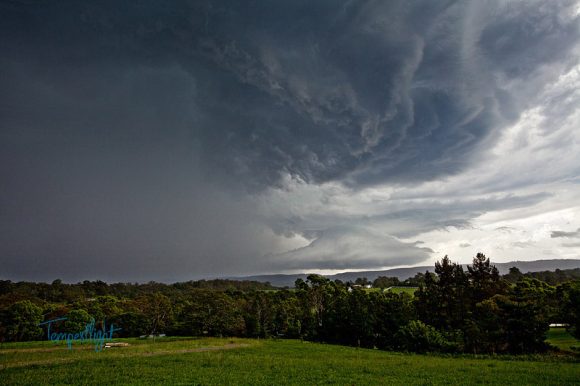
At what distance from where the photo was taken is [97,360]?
33.1 meters

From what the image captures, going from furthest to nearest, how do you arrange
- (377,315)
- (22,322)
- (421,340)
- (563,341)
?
(22,322) < (377,315) < (563,341) < (421,340)

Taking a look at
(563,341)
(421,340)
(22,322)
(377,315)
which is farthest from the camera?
(22,322)

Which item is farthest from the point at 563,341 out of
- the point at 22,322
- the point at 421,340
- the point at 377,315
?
the point at 22,322

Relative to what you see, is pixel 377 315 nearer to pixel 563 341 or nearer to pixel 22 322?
pixel 563 341

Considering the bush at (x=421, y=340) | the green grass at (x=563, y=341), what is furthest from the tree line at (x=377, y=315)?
the green grass at (x=563, y=341)

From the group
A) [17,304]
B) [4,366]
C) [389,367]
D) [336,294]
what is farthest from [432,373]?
[17,304]

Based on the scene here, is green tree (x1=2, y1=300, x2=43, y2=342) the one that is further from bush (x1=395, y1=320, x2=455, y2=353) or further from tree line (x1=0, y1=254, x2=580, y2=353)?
bush (x1=395, y1=320, x2=455, y2=353)

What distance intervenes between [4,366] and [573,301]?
209 ft

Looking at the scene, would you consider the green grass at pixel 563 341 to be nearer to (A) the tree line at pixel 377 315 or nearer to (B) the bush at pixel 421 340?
(A) the tree line at pixel 377 315

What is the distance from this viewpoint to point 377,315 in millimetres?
61594

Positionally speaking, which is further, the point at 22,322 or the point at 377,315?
the point at 22,322

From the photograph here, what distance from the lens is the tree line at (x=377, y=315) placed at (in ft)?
150

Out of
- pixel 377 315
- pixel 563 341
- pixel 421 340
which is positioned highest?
pixel 377 315

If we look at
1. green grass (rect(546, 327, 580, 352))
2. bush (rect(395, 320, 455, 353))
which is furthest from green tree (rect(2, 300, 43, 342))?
green grass (rect(546, 327, 580, 352))
